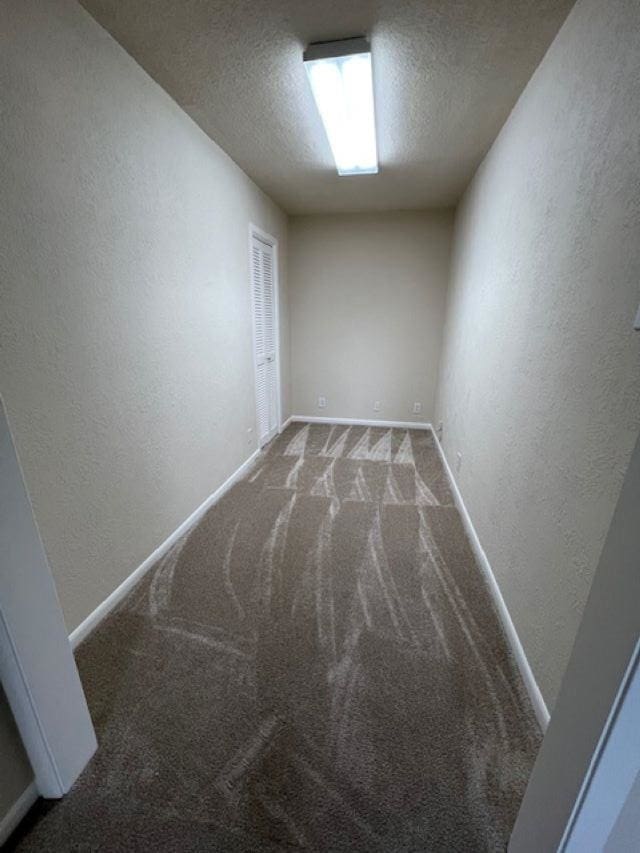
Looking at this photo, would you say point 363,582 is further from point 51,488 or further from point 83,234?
point 83,234

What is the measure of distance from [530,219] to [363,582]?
198cm

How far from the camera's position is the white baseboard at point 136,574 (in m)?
1.43

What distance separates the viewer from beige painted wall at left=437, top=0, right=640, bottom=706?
0.90 meters

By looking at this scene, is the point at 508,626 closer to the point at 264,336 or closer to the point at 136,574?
the point at 136,574

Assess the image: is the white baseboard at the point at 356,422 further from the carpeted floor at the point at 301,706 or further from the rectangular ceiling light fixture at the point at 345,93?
the rectangular ceiling light fixture at the point at 345,93

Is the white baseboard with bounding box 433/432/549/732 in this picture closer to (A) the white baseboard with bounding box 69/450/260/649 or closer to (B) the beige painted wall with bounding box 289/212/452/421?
(A) the white baseboard with bounding box 69/450/260/649

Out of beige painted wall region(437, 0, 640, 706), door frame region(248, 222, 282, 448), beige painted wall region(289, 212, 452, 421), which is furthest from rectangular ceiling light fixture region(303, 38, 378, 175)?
beige painted wall region(289, 212, 452, 421)

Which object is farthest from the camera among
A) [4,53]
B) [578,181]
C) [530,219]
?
[530,219]

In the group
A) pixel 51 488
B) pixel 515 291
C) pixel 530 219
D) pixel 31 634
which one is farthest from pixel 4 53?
pixel 515 291

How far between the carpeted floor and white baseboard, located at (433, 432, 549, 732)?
4cm

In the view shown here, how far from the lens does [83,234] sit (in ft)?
4.36

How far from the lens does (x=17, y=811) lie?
0.88m

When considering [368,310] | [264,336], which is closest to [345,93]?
[264,336]

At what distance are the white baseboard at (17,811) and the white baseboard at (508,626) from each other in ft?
5.18
